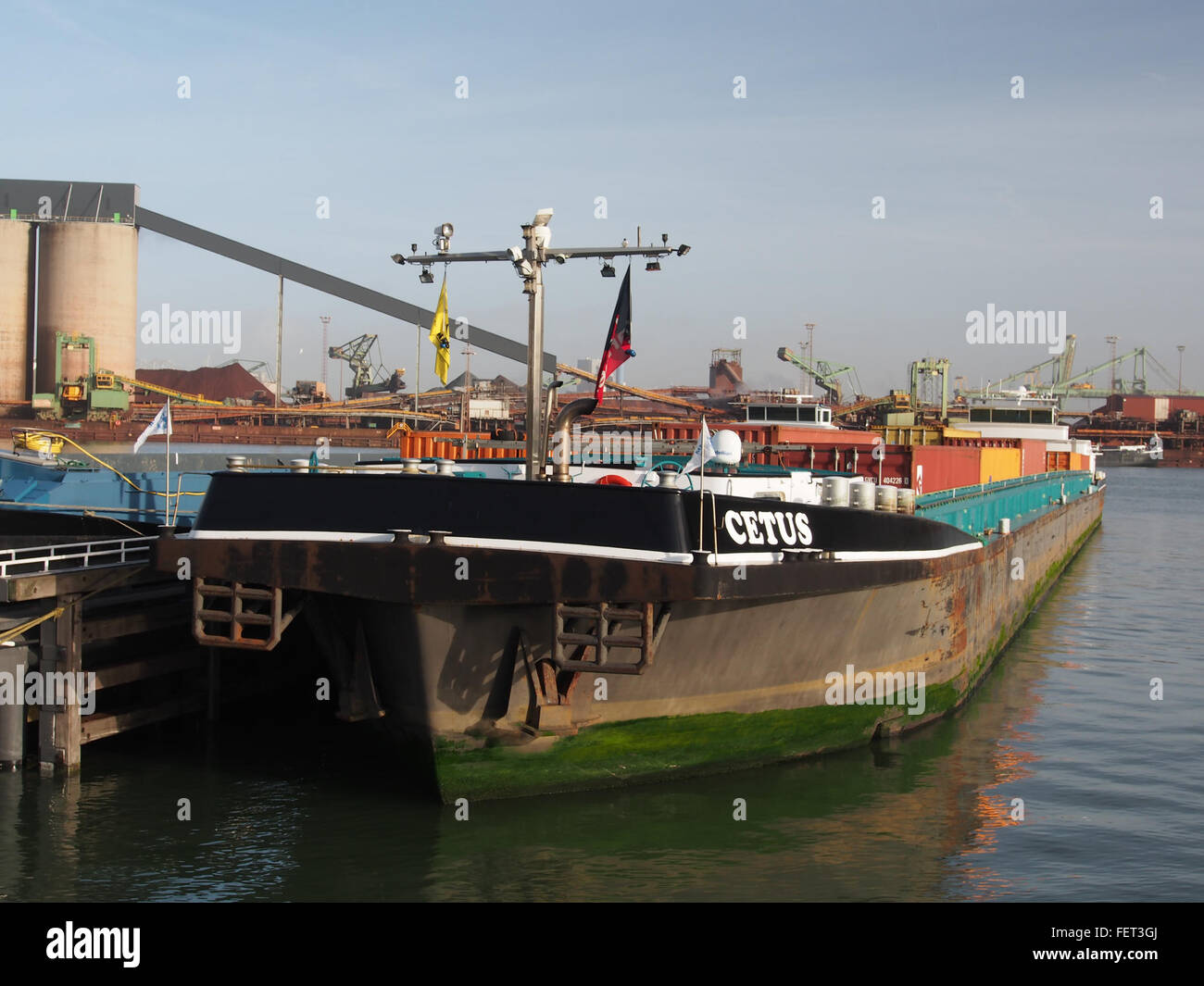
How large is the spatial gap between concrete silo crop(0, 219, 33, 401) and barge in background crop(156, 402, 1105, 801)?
112989mm

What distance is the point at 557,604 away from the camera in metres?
11.6

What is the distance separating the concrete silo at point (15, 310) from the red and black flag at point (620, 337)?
372ft

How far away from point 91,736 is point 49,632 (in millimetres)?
1545

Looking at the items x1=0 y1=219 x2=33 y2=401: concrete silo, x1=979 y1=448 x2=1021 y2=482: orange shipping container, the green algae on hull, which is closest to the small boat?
the green algae on hull

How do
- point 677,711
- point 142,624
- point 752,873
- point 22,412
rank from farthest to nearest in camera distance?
point 22,412
point 142,624
point 677,711
point 752,873

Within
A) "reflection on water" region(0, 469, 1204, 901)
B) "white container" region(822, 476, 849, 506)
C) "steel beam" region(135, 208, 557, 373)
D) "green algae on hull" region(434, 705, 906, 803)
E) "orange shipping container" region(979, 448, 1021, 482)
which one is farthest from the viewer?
"steel beam" region(135, 208, 557, 373)

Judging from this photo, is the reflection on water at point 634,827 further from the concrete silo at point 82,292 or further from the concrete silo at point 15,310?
the concrete silo at point 15,310

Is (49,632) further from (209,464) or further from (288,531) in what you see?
(209,464)

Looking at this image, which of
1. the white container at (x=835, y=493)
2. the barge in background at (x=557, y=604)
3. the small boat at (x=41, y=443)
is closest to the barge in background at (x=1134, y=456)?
the small boat at (x=41, y=443)

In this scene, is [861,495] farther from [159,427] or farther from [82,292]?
[82,292]

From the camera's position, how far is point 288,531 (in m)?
12.3

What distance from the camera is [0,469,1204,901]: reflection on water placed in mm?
11188

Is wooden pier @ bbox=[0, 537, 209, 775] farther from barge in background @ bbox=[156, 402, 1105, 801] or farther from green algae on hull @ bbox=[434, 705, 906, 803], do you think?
green algae on hull @ bbox=[434, 705, 906, 803]
